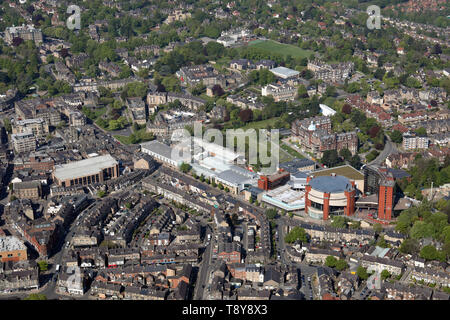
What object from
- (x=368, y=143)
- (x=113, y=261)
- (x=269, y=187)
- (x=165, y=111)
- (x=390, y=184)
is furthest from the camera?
(x=165, y=111)

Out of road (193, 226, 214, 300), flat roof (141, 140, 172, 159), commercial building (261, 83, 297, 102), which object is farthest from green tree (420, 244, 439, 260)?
commercial building (261, 83, 297, 102)

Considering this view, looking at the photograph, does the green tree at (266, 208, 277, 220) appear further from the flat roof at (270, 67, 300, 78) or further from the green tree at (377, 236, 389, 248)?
the flat roof at (270, 67, 300, 78)

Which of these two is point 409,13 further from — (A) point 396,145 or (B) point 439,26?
(A) point 396,145

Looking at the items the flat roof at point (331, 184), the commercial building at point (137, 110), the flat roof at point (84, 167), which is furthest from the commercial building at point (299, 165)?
the commercial building at point (137, 110)

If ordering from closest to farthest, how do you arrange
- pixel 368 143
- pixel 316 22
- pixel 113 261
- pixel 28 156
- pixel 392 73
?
pixel 113 261 → pixel 28 156 → pixel 368 143 → pixel 392 73 → pixel 316 22

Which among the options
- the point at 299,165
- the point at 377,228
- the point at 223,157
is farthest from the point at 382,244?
the point at 223,157

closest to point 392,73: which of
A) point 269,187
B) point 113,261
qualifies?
point 269,187

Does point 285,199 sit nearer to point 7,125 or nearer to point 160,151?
point 160,151
